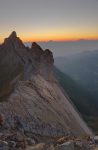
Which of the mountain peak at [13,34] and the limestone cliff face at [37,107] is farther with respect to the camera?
the mountain peak at [13,34]

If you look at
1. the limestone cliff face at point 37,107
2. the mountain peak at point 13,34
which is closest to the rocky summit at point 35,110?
the limestone cliff face at point 37,107

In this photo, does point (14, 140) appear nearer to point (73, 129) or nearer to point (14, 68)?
point (73, 129)

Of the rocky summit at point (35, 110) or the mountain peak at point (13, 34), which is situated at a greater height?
the mountain peak at point (13, 34)

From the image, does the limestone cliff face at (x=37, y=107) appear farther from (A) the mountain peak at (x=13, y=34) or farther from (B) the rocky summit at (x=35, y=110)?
(A) the mountain peak at (x=13, y=34)

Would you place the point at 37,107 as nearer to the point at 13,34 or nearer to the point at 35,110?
the point at 35,110

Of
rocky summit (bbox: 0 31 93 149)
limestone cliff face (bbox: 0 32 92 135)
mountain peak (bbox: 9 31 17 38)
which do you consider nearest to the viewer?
rocky summit (bbox: 0 31 93 149)

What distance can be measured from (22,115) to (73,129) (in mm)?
12423

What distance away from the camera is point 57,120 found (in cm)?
4519

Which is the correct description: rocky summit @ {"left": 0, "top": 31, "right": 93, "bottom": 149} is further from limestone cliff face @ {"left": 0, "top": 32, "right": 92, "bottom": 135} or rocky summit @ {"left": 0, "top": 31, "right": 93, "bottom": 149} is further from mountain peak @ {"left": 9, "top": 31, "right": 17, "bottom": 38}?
mountain peak @ {"left": 9, "top": 31, "right": 17, "bottom": 38}

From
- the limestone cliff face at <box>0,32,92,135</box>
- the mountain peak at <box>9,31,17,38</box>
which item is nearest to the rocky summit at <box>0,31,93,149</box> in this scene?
→ the limestone cliff face at <box>0,32,92,135</box>

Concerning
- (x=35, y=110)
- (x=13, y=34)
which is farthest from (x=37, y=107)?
(x=13, y=34)

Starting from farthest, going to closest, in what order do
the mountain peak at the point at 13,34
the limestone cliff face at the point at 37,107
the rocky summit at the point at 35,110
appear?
the mountain peak at the point at 13,34 → the limestone cliff face at the point at 37,107 → the rocky summit at the point at 35,110

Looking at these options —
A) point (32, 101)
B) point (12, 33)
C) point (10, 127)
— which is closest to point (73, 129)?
point (32, 101)

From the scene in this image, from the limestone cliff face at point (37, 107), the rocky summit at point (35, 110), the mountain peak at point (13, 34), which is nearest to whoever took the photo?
the rocky summit at point (35, 110)
